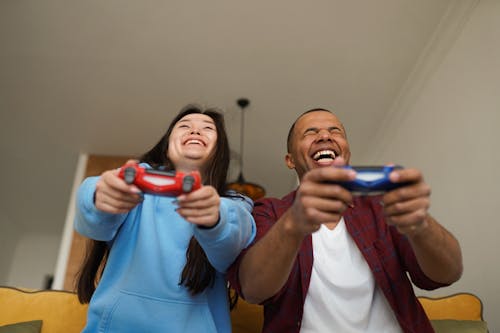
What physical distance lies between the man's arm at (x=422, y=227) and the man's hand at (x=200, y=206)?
28cm

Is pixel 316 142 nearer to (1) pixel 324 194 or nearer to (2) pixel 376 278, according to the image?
(2) pixel 376 278

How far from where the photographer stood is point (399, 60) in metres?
2.66

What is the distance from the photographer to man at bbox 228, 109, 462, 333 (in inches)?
25.4

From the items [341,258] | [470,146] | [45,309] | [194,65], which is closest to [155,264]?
[341,258]

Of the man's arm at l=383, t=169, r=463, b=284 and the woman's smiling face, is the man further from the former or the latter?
the woman's smiling face

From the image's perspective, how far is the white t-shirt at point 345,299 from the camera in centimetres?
94

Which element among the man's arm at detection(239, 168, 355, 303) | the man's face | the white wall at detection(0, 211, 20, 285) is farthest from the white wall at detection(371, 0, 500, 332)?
the white wall at detection(0, 211, 20, 285)

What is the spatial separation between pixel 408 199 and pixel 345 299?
43 centimetres

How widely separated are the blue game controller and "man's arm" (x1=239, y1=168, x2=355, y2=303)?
0.01 m

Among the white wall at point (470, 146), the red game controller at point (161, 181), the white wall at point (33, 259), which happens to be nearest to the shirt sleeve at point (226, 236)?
the red game controller at point (161, 181)

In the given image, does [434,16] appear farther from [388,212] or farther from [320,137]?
[388,212]

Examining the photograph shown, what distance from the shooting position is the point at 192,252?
0.95 meters

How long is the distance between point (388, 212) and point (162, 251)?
543 millimetres

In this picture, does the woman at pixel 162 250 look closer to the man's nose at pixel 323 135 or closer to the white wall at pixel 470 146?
the man's nose at pixel 323 135
